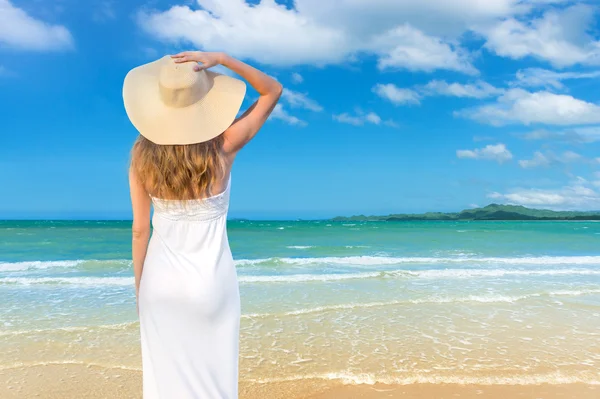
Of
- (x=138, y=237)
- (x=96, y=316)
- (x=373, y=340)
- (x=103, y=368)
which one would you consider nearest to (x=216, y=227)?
(x=138, y=237)

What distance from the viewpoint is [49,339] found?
573 cm

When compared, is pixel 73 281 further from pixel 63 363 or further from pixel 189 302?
pixel 189 302

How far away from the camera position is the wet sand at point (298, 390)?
13.6 ft

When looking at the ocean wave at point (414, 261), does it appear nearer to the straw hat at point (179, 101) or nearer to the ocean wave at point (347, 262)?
the ocean wave at point (347, 262)

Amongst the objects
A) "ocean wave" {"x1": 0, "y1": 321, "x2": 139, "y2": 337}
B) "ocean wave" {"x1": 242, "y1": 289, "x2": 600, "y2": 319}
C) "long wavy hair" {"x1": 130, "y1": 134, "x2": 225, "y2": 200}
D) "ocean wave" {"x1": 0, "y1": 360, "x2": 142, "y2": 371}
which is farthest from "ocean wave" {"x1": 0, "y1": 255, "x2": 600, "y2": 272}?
"long wavy hair" {"x1": 130, "y1": 134, "x2": 225, "y2": 200}

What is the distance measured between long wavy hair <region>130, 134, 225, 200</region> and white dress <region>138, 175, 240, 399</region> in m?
0.07

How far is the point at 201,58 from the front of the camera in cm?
225

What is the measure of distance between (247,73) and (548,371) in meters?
3.99

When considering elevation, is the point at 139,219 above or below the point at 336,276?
above

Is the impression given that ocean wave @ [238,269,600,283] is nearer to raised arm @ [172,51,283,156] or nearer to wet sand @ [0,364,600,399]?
wet sand @ [0,364,600,399]

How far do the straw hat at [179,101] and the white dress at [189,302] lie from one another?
0.30m

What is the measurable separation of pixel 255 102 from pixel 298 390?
2.71m

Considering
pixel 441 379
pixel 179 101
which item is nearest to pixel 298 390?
pixel 441 379

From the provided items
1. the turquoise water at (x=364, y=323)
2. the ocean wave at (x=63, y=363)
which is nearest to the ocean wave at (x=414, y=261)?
the turquoise water at (x=364, y=323)
